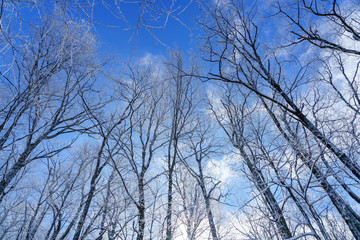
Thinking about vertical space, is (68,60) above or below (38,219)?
above

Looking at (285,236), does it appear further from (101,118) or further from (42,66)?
(42,66)

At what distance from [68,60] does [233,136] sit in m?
5.67

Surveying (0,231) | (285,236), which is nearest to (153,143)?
(285,236)

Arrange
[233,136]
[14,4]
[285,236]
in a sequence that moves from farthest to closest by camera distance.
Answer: [233,136], [285,236], [14,4]

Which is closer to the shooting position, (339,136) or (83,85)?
(339,136)

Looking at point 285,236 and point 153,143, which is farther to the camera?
point 153,143

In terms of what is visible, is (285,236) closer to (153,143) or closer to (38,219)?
(153,143)

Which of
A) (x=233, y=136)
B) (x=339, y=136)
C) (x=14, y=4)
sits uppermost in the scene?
(x=233, y=136)

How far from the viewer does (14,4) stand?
1.55 meters

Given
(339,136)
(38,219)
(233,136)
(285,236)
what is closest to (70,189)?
(38,219)

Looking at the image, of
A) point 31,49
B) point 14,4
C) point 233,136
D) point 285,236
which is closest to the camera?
point 14,4

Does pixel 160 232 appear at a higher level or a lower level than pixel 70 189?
lower

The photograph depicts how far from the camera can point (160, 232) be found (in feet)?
18.0

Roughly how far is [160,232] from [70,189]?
6.11 meters
